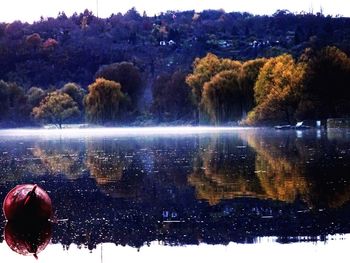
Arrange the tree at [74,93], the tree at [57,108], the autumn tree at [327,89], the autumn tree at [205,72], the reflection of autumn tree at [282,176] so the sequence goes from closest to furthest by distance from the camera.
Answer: the reflection of autumn tree at [282,176] < the autumn tree at [327,89] < the autumn tree at [205,72] < the tree at [57,108] < the tree at [74,93]

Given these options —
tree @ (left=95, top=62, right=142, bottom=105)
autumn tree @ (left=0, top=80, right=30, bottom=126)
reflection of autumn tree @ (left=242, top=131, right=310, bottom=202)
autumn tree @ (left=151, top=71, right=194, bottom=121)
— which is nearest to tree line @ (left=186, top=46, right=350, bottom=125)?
autumn tree @ (left=151, top=71, right=194, bottom=121)

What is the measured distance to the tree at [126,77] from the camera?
5007 inches

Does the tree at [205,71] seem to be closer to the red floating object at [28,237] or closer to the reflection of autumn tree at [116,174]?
the reflection of autumn tree at [116,174]

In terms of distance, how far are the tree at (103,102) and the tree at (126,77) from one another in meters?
14.6

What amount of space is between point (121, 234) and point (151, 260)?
8.81 ft

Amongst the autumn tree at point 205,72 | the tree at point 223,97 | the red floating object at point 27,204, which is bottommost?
the red floating object at point 27,204

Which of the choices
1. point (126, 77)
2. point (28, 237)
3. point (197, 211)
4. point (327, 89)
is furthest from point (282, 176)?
point (126, 77)

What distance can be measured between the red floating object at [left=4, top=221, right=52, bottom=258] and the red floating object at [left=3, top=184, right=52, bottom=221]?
0.18m

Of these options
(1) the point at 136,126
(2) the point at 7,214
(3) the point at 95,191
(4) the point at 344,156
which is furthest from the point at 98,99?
(2) the point at 7,214

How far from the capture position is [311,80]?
3445 inches

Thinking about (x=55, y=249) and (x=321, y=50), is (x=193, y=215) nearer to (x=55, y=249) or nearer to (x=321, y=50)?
(x=55, y=249)

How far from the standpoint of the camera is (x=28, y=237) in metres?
15.1

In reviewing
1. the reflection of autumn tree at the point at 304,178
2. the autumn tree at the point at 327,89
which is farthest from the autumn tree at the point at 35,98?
the reflection of autumn tree at the point at 304,178

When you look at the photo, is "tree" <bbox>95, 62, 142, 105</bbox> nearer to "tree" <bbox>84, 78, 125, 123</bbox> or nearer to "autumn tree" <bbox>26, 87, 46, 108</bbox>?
"autumn tree" <bbox>26, 87, 46, 108</bbox>
